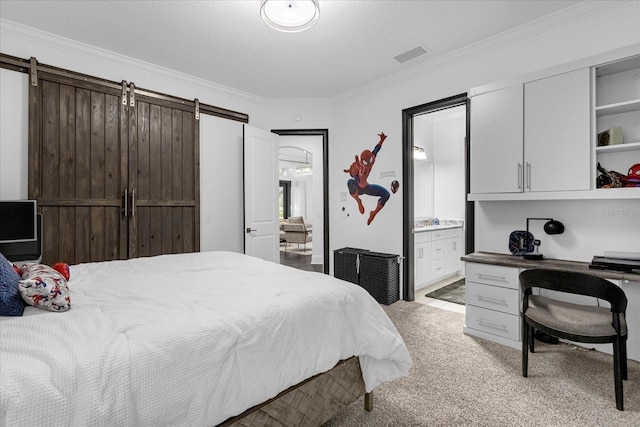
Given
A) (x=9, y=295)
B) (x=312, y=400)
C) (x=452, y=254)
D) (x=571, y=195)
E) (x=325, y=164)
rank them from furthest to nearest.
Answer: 1. (x=452, y=254)
2. (x=325, y=164)
3. (x=571, y=195)
4. (x=312, y=400)
5. (x=9, y=295)

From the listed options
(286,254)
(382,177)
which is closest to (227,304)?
(382,177)

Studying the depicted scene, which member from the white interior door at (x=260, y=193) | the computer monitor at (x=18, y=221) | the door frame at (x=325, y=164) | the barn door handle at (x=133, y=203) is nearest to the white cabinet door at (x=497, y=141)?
the door frame at (x=325, y=164)

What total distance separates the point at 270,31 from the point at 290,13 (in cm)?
71

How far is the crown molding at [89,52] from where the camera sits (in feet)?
9.16

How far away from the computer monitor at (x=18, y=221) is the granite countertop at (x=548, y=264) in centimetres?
373

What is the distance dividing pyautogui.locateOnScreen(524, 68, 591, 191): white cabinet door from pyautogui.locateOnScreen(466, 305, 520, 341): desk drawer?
110 centimetres

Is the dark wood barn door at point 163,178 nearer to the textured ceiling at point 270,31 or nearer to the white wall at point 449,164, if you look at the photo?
the textured ceiling at point 270,31

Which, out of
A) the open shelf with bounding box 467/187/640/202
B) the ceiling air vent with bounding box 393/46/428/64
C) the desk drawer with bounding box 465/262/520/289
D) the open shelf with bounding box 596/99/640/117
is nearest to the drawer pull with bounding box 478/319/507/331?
the desk drawer with bounding box 465/262/520/289

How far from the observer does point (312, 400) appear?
146 centimetres

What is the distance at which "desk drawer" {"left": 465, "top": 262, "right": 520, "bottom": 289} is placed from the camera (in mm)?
2613

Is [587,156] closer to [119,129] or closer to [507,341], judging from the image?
[507,341]

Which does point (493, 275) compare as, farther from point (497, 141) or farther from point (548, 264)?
point (497, 141)

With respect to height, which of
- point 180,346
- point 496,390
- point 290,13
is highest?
point 290,13

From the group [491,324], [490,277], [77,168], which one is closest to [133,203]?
[77,168]
